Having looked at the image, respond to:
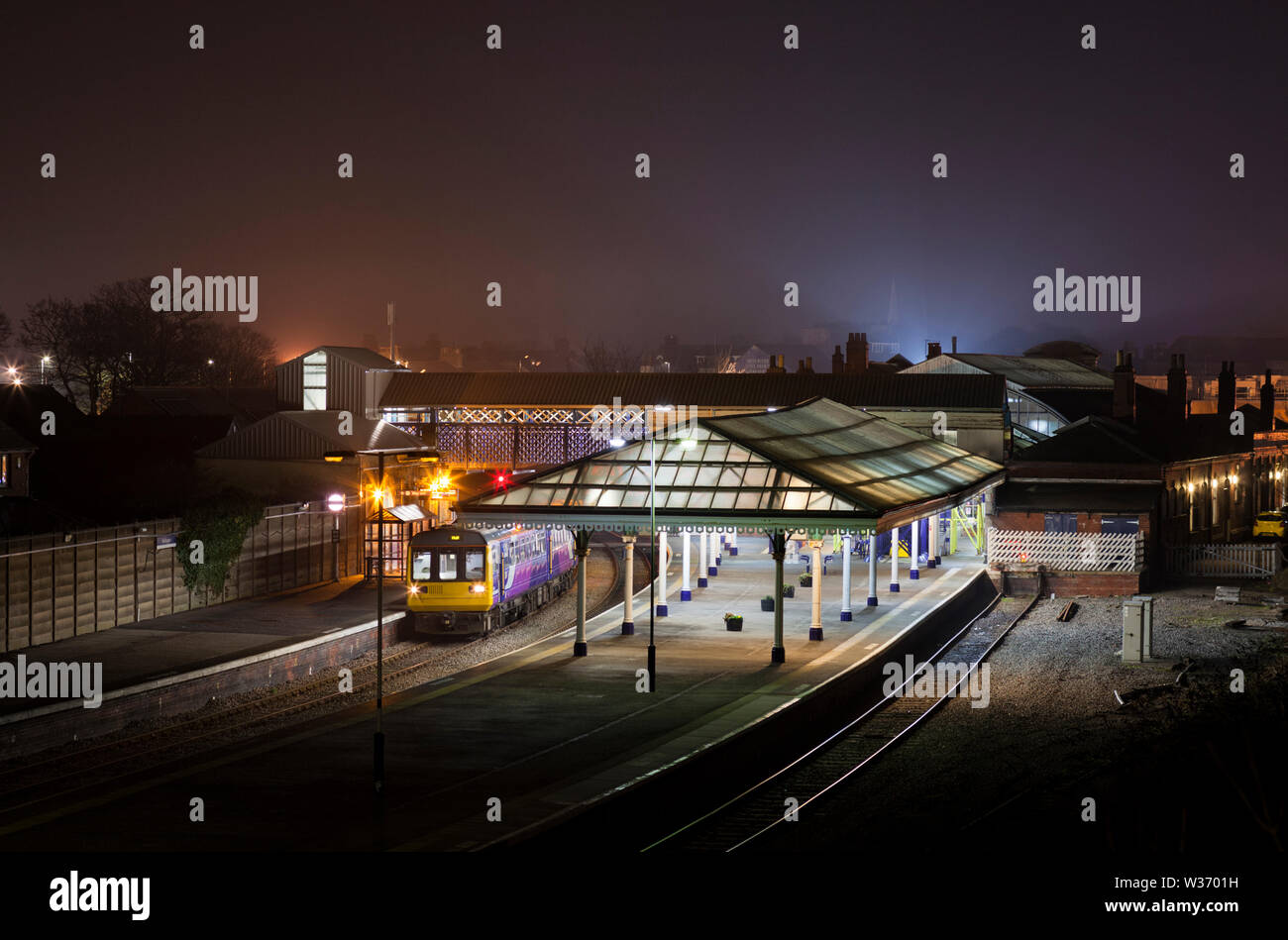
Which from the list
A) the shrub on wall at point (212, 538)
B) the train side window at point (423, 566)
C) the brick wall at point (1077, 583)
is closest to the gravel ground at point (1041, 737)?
the brick wall at point (1077, 583)

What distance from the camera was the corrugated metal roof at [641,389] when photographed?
58688 millimetres

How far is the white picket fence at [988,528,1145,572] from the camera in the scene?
47.4 m

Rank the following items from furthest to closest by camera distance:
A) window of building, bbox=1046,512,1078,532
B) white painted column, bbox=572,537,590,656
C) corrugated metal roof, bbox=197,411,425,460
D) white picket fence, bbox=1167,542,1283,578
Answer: white picket fence, bbox=1167,542,1283,578, window of building, bbox=1046,512,1078,532, corrugated metal roof, bbox=197,411,425,460, white painted column, bbox=572,537,590,656

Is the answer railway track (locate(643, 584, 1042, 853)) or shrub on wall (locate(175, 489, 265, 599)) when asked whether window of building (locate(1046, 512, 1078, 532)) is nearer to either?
railway track (locate(643, 584, 1042, 853))

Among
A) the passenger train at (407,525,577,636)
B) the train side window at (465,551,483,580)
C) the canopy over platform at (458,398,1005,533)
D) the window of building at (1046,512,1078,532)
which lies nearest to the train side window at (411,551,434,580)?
the passenger train at (407,525,577,636)

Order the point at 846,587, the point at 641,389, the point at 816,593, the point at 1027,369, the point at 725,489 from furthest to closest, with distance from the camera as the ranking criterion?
1. the point at 1027,369
2. the point at 641,389
3. the point at 846,587
4. the point at 816,593
5. the point at 725,489

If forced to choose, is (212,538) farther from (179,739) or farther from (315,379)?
(315,379)

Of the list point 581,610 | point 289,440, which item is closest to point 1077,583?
point 581,610

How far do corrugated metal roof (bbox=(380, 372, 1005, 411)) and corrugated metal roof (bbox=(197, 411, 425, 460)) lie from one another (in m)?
9.07

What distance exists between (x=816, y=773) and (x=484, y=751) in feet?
17.4

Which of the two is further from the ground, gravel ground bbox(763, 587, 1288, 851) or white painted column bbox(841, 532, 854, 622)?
white painted column bbox(841, 532, 854, 622)

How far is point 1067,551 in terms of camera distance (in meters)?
48.7

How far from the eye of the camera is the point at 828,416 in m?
42.3
